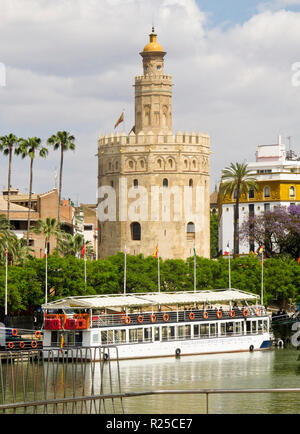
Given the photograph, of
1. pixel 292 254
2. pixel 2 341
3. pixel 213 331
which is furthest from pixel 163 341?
pixel 292 254

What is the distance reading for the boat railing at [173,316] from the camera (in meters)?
66.6

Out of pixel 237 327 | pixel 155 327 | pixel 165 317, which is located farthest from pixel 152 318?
pixel 237 327

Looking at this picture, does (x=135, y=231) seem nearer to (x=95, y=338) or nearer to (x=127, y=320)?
(x=127, y=320)

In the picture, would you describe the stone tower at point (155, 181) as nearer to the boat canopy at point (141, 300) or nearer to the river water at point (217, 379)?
the boat canopy at point (141, 300)

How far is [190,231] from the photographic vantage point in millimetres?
114688

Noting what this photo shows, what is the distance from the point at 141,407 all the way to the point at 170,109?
79.6 metres

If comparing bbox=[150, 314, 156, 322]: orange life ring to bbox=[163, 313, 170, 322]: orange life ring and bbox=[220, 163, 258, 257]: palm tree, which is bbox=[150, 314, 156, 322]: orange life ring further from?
bbox=[220, 163, 258, 257]: palm tree

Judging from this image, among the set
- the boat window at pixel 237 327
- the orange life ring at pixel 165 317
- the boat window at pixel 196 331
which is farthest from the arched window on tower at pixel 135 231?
the orange life ring at pixel 165 317

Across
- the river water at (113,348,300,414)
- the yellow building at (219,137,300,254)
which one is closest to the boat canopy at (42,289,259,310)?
the river water at (113,348,300,414)

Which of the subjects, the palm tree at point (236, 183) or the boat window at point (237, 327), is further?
the palm tree at point (236, 183)

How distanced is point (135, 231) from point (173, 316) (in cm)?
4564

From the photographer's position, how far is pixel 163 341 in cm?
6775
